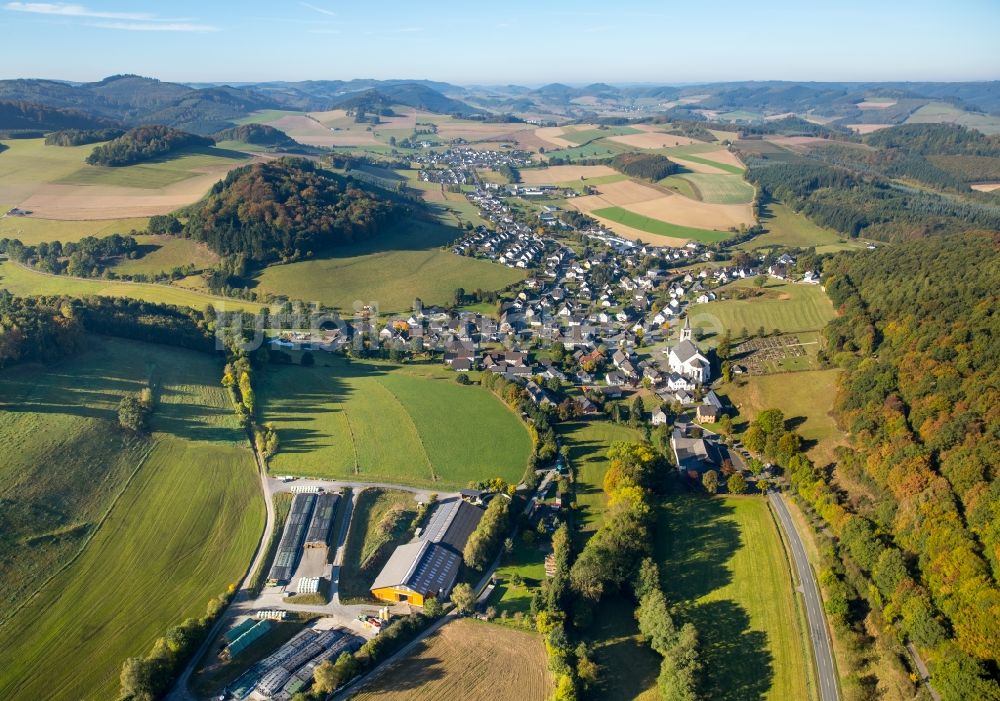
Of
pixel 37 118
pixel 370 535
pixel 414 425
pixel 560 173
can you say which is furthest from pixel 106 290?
pixel 560 173

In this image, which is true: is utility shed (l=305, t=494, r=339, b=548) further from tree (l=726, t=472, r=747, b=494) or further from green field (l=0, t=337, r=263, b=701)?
tree (l=726, t=472, r=747, b=494)

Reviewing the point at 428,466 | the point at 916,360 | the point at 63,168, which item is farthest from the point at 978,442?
the point at 63,168

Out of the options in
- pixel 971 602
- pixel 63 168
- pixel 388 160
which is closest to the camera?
pixel 971 602

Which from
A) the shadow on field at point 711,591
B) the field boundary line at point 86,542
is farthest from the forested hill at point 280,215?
the shadow on field at point 711,591

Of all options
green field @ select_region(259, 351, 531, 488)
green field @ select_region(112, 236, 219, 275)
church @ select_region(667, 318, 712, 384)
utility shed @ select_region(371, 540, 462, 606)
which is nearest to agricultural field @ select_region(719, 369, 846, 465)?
church @ select_region(667, 318, 712, 384)

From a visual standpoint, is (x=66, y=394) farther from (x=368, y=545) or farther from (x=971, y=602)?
(x=971, y=602)

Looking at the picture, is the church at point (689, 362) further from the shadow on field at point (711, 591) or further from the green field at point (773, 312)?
the shadow on field at point (711, 591)

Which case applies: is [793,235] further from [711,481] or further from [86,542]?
[86,542]
